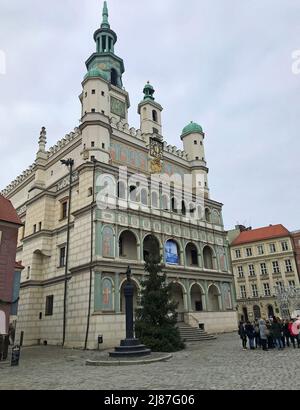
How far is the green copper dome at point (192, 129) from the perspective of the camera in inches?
1715

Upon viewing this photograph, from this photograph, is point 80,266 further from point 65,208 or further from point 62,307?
point 65,208

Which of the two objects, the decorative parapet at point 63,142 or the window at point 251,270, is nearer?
the decorative parapet at point 63,142

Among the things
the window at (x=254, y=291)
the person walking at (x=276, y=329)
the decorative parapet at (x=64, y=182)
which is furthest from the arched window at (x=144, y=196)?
the window at (x=254, y=291)

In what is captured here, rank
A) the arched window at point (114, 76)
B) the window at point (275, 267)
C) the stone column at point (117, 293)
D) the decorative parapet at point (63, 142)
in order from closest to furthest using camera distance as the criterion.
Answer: the stone column at point (117, 293) → the decorative parapet at point (63, 142) → the arched window at point (114, 76) → the window at point (275, 267)

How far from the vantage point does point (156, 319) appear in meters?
21.0

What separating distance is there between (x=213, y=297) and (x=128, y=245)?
40.6ft

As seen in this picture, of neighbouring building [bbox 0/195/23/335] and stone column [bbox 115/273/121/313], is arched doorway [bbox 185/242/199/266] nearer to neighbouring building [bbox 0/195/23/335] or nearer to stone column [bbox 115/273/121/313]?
stone column [bbox 115/273/121/313]

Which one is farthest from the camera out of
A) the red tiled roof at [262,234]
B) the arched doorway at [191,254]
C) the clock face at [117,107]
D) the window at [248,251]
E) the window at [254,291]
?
the window at [248,251]

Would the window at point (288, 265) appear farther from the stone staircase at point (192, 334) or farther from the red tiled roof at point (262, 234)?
the stone staircase at point (192, 334)

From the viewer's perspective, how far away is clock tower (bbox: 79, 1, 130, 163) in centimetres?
3138

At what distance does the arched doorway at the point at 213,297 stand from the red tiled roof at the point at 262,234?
26.3 meters

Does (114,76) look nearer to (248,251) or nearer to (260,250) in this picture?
Result: (260,250)

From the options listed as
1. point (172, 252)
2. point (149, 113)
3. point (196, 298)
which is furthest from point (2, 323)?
point (149, 113)

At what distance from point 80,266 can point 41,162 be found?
16.6 m
